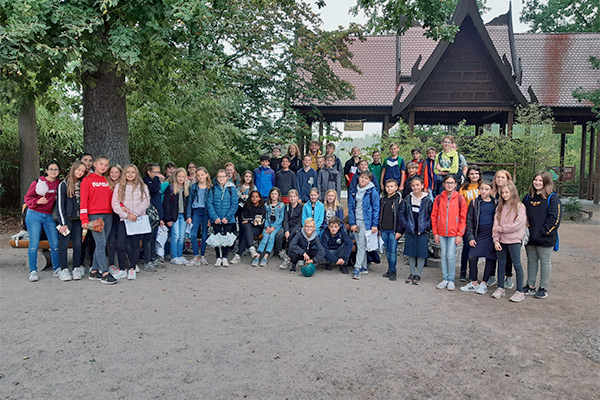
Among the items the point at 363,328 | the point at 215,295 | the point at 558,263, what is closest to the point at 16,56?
the point at 215,295

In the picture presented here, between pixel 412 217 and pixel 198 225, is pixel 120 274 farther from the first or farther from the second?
pixel 412 217

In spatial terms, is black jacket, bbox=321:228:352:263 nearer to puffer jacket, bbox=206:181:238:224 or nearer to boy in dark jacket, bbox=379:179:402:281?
boy in dark jacket, bbox=379:179:402:281

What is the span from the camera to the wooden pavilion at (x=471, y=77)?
16.2 m

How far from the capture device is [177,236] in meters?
7.38

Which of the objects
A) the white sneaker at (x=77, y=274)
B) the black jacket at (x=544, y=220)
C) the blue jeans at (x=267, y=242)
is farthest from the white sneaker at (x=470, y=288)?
the white sneaker at (x=77, y=274)

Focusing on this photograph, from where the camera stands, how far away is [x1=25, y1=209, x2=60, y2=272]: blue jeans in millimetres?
6086

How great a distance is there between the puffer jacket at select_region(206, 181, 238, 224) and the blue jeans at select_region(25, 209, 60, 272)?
2.24 meters

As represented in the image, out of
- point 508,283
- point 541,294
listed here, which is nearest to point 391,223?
point 508,283

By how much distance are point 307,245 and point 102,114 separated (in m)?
4.10

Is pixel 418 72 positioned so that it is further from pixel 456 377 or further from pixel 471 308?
pixel 456 377

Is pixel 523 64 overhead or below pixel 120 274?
overhead

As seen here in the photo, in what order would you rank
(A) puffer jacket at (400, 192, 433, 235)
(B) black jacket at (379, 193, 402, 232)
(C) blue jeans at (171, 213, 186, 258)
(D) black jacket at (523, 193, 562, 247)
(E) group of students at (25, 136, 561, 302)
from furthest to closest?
1. (C) blue jeans at (171, 213, 186, 258)
2. (B) black jacket at (379, 193, 402, 232)
3. (A) puffer jacket at (400, 192, 433, 235)
4. (E) group of students at (25, 136, 561, 302)
5. (D) black jacket at (523, 193, 562, 247)

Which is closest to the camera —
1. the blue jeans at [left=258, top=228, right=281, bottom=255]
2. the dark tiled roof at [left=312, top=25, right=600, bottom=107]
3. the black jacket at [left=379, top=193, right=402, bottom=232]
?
the black jacket at [left=379, top=193, right=402, bottom=232]

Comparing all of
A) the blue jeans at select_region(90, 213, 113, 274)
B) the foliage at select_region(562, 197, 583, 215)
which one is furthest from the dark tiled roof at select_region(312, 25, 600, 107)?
the blue jeans at select_region(90, 213, 113, 274)
